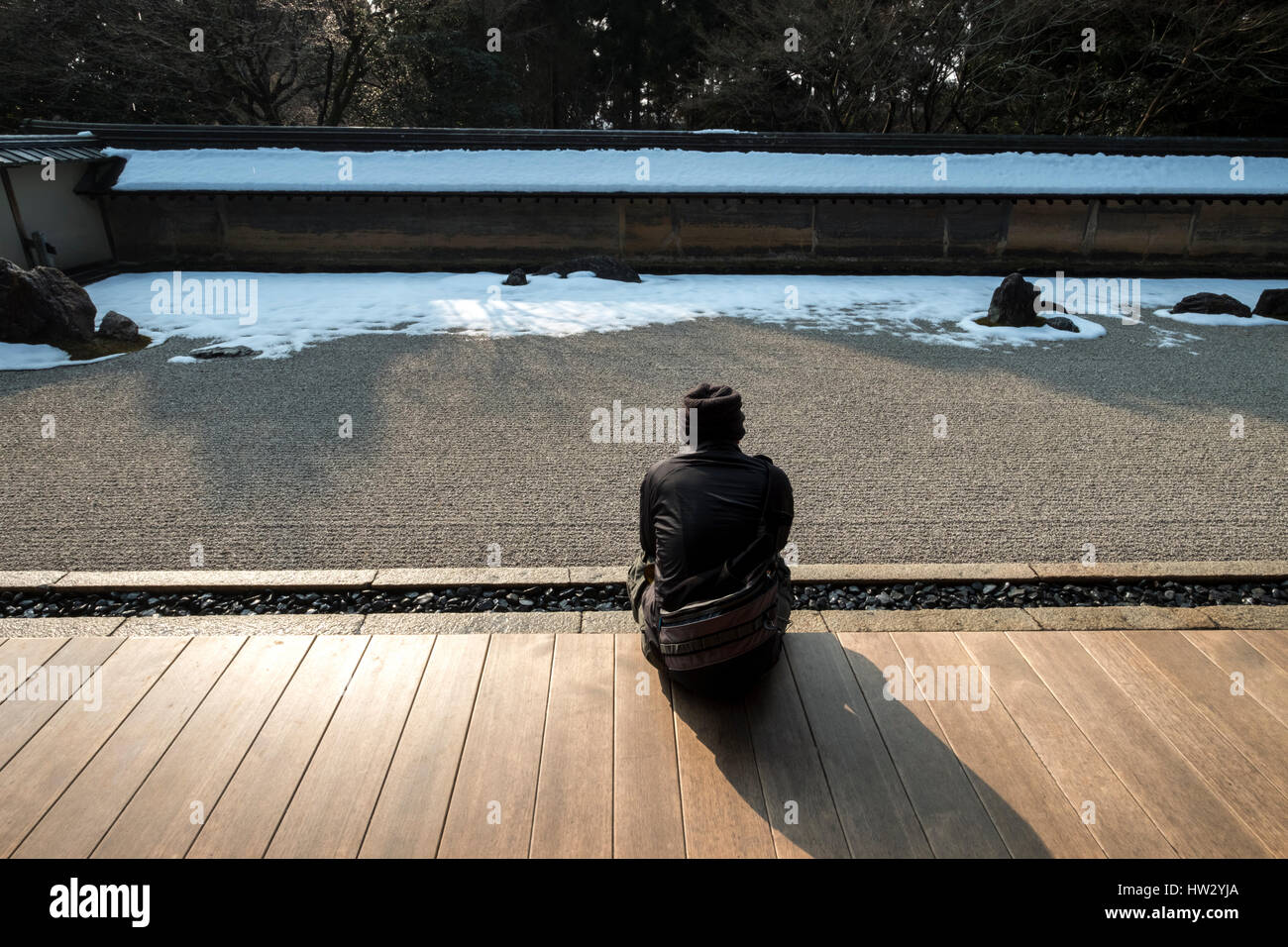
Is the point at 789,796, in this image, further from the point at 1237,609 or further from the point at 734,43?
the point at 734,43

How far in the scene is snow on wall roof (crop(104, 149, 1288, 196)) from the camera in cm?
1292

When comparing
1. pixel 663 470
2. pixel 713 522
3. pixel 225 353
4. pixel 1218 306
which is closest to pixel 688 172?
pixel 225 353

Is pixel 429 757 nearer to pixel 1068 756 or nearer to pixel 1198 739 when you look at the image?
pixel 1068 756

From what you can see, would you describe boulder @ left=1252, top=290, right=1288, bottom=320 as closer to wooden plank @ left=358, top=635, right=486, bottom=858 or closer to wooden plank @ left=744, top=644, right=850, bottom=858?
wooden plank @ left=744, top=644, right=850, bottom=858

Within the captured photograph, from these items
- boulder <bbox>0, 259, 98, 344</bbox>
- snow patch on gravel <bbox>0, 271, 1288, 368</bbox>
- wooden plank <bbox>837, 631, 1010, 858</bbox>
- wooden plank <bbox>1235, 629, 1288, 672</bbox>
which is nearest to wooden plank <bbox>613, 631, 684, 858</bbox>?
wooden plank <bbox>837, 631, 1010, 858</bbox>

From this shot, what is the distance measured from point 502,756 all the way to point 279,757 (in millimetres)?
847

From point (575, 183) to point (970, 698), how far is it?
1195cm

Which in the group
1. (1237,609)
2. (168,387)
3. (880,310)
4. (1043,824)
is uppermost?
(880,310)

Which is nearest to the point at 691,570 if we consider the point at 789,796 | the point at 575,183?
the point at 789,796

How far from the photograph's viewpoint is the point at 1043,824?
263 cm

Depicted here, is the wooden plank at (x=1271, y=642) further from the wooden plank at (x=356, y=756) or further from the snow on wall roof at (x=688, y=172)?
the snow on wall roof at (x=688, y=172)

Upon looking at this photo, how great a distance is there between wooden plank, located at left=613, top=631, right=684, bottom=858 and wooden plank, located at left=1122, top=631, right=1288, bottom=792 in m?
2.26

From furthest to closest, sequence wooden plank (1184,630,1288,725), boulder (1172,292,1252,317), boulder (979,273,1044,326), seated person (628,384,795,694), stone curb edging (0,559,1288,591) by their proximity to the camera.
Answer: boulder (1172,292,1252,317) → boulder (979,273,1044,326) → stone curb edging (0,559,1288,591) → wooden plank (1184,630,1288,725) → seated person (628,384,795,694)

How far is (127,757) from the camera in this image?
289 centimetres
